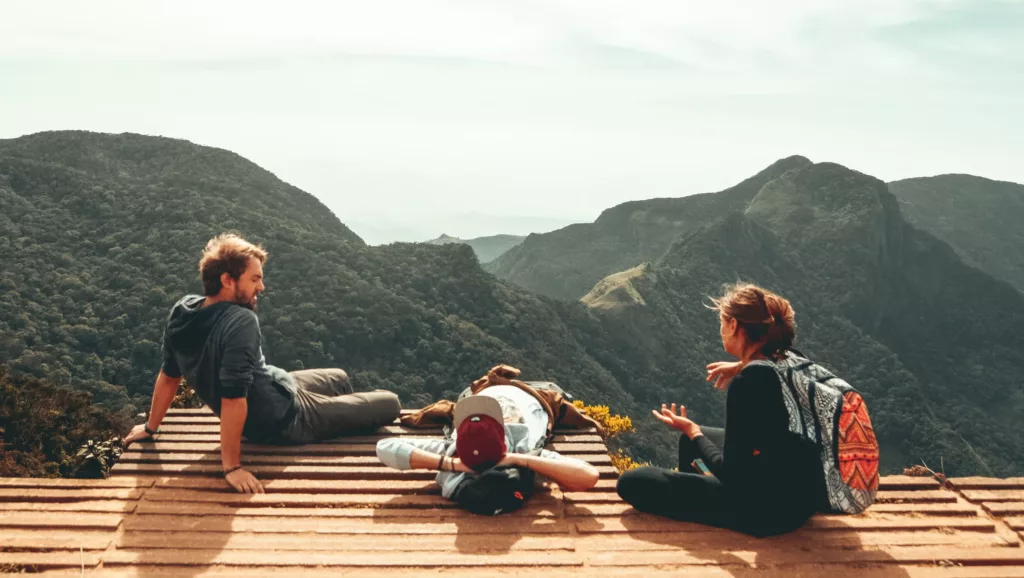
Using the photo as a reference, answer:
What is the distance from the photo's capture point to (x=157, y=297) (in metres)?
35.6

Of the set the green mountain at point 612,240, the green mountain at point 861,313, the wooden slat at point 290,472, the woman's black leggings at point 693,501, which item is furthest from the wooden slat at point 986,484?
the green mountain at point 612,240

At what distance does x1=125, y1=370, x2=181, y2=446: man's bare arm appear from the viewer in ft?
14.2

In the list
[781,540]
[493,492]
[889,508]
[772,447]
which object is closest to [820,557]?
[781,540]

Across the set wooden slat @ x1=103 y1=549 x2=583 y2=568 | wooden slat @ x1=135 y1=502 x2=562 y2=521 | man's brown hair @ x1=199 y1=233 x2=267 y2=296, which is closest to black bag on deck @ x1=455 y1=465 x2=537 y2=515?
wooden slat @ x1=135 y1=502 x2=562 y2=521

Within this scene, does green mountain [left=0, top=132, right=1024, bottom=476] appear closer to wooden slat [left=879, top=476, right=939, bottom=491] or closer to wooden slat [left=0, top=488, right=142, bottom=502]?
wooden slat [left=0, top=488, right=142, bottom=502]

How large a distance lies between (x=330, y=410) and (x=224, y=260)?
119 centimetres

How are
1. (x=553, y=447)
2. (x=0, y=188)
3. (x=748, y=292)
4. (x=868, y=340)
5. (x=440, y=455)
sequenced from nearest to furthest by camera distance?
1. (x=748, y=292)
2. (x=440, y=455)
3. (x=553, y=447)
4. (x=0, y=188)
5. (x=868, y=340)

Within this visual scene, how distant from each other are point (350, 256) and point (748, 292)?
47.9 metres

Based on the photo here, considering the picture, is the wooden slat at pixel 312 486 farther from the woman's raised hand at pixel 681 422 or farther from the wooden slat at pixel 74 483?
the woman's raised hand at pixel 681 422

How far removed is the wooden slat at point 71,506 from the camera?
3406mm

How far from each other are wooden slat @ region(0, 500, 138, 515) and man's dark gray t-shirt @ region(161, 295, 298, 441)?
69 centimetres

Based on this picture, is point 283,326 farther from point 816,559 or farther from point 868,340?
point 868,340

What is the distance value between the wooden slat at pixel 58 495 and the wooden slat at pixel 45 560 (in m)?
0.52

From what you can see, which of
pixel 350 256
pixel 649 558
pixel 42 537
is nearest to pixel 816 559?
pixel 649 558
